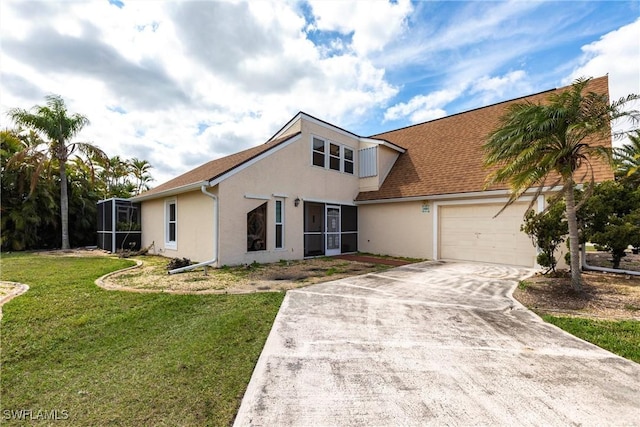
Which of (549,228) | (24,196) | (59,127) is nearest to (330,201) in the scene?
(549,228)

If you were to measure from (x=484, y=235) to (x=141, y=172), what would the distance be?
4049cm

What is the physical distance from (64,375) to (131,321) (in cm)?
161

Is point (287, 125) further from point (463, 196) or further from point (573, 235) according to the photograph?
point (573, 235)

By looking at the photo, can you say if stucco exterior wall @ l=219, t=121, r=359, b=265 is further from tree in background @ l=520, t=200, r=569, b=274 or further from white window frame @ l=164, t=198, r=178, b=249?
tree in background @ l=520, t=200, r=569, b=274

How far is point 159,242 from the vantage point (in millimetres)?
13727

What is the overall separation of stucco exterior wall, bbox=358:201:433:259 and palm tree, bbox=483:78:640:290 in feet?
18.2

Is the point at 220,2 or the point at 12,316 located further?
the point at 220,2

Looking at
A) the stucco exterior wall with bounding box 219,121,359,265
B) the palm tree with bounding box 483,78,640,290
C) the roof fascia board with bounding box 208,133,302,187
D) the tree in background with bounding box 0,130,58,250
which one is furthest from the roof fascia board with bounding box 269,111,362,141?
the tree in background with bounding box 0,130,58,250

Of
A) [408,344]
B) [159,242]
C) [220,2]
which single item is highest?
[220,2]

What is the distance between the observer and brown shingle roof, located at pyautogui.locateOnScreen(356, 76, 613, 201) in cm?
1212

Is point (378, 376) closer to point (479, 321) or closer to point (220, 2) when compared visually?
point (479, 321)

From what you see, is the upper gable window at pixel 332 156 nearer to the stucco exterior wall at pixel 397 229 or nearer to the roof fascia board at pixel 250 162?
the roof fascia board at pixel 250 162

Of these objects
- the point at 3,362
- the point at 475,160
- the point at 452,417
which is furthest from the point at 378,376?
the point at 475,160

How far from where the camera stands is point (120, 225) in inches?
590
